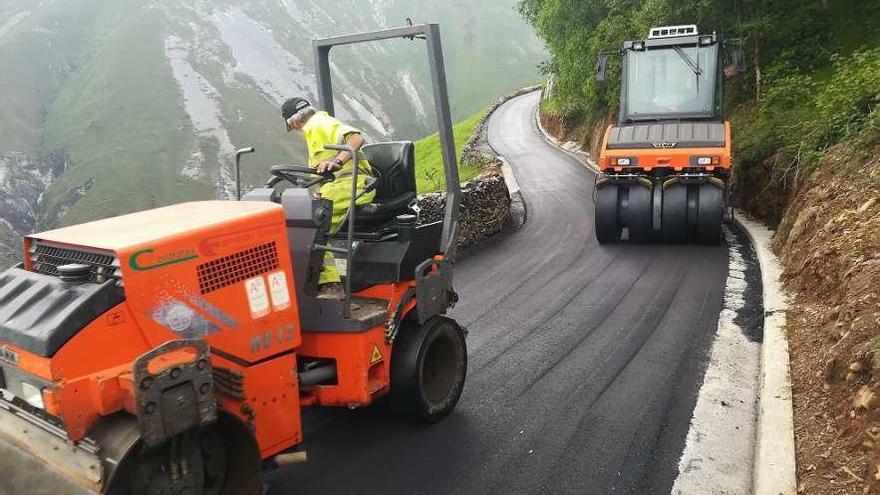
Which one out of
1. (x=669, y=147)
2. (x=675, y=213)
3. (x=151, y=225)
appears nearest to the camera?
(x=151, y=225)

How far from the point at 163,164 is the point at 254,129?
15.9 meters

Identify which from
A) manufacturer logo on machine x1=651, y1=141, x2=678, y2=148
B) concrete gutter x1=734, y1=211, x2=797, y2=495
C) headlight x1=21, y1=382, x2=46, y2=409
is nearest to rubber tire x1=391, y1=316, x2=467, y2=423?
concrete gutter x1=734, y1=211, x2=797, y2=495

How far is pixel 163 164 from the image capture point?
97.1 metres

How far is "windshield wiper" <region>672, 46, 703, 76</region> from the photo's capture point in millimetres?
11523

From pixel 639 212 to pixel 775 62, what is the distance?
22.2 ft

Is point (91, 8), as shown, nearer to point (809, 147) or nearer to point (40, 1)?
point (40, 1)

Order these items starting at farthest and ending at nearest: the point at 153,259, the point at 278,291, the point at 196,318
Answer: the point at 278,291 → the point at 196,318 → the point at 153,259

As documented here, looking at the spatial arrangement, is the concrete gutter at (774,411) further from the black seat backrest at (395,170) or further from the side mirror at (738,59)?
the side mirror at (738,59)

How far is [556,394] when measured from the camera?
5547 mm

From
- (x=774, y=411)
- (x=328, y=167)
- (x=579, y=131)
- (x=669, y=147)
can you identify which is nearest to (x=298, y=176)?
(x=328, y=167)

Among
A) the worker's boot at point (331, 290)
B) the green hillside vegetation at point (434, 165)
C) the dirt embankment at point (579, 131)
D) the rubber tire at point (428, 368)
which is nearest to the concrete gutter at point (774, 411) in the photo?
the rubber tire at point (428, 368)

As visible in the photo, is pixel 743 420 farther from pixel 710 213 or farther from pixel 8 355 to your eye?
pixel 710 213

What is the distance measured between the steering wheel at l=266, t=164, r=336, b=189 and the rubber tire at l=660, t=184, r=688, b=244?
24.8 ft

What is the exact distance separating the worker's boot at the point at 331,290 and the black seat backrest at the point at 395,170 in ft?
2.51
